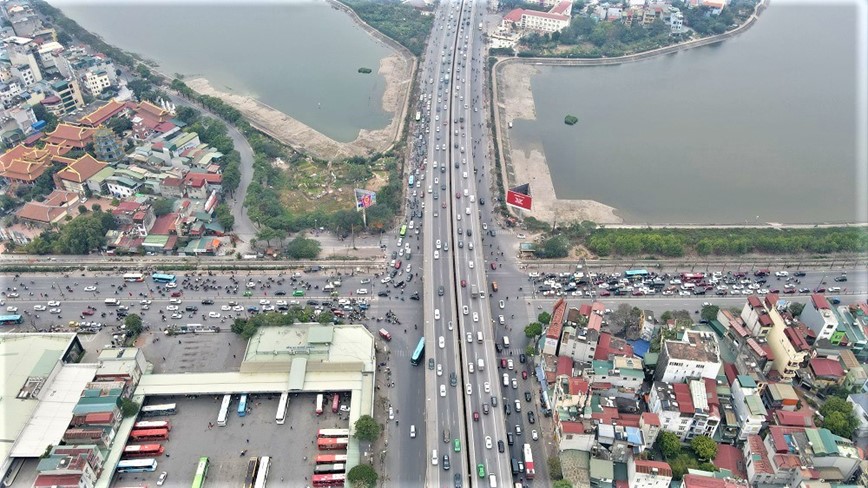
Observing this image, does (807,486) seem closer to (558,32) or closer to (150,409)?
(150,409)

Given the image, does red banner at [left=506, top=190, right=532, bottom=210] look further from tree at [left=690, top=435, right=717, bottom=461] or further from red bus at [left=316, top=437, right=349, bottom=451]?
red bus at [left=316, top=437, right=349, bottom=451]

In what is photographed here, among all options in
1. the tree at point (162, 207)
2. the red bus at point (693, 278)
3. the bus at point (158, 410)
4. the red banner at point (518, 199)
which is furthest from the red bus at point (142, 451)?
the red bus at point (693, 278)

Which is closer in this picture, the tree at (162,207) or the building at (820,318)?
the building at (820,318)

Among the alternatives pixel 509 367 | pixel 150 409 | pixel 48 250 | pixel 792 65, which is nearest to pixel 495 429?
pixel 509 367

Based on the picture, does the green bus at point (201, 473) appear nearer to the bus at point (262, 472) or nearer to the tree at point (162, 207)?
the bus at point (262, 472)

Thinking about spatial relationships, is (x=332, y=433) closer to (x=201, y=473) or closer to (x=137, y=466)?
(x=201, y=473)

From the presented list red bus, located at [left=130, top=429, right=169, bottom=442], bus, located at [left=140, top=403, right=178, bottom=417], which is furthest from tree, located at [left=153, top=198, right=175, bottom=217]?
red bus, located at [left=130, top=429, right=169, bottom=442]
